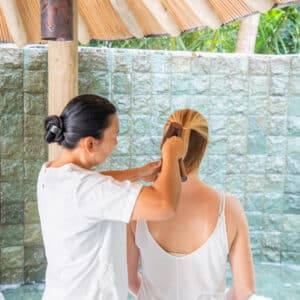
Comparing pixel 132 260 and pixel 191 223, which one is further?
pixel 132 260

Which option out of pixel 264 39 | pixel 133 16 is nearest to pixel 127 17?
pixel 133 16

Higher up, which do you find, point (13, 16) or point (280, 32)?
point (280, 32)

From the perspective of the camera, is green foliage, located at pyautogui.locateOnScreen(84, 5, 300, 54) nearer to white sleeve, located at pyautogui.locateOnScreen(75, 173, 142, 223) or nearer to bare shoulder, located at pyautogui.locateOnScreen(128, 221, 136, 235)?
bare shoulder, located at pyautogui.locateOnScreen(128, 221, 136, 235)

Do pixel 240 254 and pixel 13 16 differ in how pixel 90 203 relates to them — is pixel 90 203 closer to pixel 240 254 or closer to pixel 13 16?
pixel 240 254

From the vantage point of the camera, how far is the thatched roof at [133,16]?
2115mm

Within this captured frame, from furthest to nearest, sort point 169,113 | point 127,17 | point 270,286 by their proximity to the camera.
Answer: point 169,113
point 270,286
point 127,17

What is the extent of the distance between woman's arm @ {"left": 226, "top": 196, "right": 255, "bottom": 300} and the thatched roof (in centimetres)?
86

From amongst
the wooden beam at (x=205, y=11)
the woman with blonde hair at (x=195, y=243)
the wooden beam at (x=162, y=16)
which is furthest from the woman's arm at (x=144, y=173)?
the wooden beam at (x=162, y=16)

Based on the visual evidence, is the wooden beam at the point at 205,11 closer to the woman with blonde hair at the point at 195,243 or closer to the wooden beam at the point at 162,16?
the wooden beam at the point at 162,16

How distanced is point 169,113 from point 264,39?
6.56 feet

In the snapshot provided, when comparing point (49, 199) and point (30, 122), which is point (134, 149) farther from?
point (49, 199)

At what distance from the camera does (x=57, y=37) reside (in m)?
1.70

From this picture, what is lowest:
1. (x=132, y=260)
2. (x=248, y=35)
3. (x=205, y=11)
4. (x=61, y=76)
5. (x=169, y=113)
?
(x=132, y=260)

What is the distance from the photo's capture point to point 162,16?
2.32 meters
